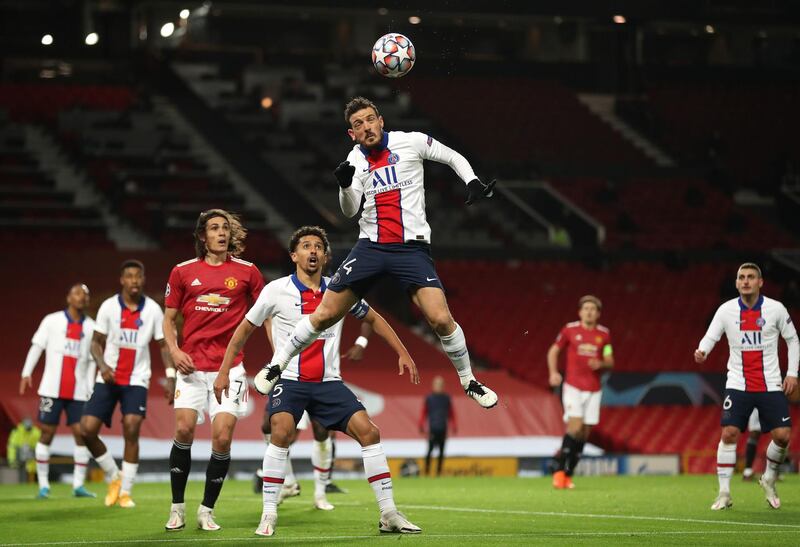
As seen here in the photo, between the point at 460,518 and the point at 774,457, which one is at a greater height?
the point at 774,457

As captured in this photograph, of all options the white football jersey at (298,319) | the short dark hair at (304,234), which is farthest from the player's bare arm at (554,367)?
the short dark hair at (304,234)

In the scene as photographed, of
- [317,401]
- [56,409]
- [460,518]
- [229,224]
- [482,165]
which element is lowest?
[460,518]

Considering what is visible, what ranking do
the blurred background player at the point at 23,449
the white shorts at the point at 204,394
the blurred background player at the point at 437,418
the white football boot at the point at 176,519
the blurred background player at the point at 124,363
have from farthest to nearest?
the blurred background player at the point at 437,418 → the blurred background player at the point at 23,449 → the blurred background player at the point at 124,363 → the white football boot at the point at 176,519 → the white shorts at the point at 204,394

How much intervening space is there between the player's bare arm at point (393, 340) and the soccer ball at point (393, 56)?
1.86 meters

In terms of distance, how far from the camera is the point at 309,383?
32.1 ft

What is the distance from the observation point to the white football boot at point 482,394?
945cm

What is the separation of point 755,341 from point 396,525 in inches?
181

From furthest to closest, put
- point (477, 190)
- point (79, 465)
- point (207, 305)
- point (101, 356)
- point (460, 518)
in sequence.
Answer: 1. point (79, 465)
2. point (101, 356)
3. point (460, 518)
4. point (207, 305)
5. point (477, 190)

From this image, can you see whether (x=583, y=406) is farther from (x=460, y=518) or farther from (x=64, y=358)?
(x=64, y=358)

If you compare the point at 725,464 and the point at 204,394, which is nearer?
the point at 204,394

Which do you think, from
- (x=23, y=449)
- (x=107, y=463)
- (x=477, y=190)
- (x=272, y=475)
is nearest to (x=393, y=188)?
(x=477, y=190)

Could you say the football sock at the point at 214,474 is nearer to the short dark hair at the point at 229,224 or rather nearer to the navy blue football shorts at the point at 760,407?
the short dark hair at the point at 229,224

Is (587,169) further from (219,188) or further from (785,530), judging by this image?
(785,530)

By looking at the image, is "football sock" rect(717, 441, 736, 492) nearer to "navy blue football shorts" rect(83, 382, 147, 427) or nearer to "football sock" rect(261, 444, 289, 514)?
"football sock" rect(261, 444, 289, 514)
